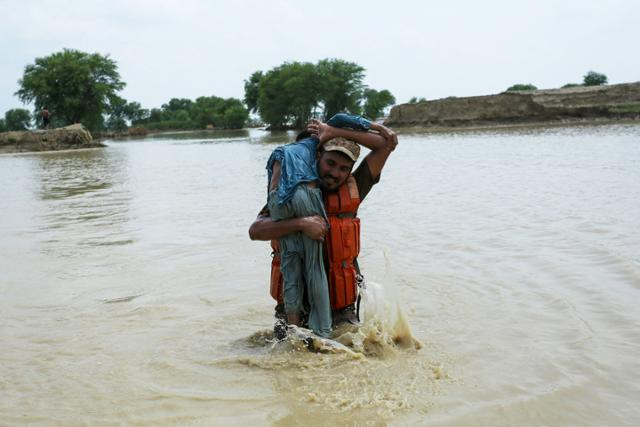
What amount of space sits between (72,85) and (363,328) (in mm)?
53038

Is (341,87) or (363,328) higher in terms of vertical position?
(341,87)

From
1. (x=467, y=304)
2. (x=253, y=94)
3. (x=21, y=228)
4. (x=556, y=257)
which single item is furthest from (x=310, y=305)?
(x=253, y=94)

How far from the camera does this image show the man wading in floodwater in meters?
3.54

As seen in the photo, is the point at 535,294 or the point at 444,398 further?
the point at 535,294

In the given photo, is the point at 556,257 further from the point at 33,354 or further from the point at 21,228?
the point at 21,228

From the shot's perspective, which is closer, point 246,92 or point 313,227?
point 313,227

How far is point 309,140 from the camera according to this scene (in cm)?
369

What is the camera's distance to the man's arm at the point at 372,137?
142 inches

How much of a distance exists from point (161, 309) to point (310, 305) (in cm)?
174

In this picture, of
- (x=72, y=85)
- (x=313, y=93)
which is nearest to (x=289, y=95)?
(x=313, y=93)

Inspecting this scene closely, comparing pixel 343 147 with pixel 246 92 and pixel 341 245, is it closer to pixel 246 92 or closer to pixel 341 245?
pixel 341 245

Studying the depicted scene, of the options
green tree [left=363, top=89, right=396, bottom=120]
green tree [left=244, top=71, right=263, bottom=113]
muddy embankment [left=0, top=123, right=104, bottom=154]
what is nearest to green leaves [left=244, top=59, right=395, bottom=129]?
green tree [left=363, top=89, right=396, bottom=120]

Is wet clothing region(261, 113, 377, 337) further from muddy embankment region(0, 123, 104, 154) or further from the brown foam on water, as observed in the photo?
muddy embankment region(0, 123, 104, 154)

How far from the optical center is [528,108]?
41469mm
